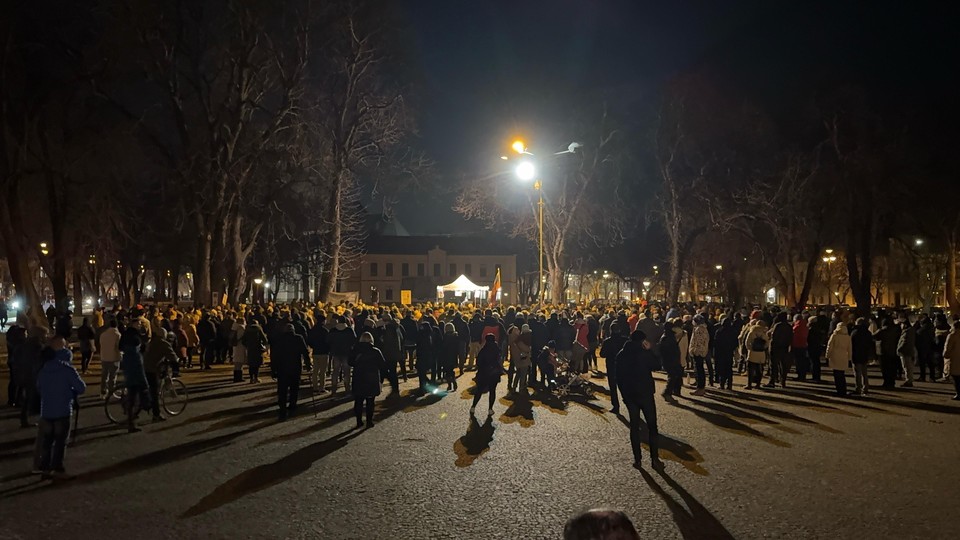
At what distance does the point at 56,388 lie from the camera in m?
8.47

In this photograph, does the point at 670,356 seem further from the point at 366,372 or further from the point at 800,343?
the point at 366,372

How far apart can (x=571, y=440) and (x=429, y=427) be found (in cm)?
244

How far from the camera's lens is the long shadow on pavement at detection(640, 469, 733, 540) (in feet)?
21.4

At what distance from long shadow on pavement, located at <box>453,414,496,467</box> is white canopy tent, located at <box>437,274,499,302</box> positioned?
129ft

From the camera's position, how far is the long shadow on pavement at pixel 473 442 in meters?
9.58

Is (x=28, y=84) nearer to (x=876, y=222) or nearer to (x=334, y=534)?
(x=334, y=534)

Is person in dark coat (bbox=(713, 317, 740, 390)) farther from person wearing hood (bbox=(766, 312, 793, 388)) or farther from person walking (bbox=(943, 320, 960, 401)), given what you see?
person walking (bbox=(943, 320, 960, 401))

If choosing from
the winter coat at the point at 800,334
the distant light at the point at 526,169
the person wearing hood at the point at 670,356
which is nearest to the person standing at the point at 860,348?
the winter coat at the point at 800,334

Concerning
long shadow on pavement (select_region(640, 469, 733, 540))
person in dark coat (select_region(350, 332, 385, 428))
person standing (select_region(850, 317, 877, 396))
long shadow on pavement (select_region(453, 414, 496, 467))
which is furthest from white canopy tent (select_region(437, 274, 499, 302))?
long shadow on pavement (select_region(640, 469, 733, 540))

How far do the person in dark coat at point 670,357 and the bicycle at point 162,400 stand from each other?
28.8 feet

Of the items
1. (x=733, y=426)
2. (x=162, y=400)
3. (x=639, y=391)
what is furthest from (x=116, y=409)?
(x=733, y=426)

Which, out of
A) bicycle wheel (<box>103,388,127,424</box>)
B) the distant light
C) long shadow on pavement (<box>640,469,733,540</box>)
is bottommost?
long shadow on pavement (<box>640,469,733,540</box>)

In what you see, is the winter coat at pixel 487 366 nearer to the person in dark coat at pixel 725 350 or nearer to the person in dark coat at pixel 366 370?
the person in dark coat at pixel 366 370

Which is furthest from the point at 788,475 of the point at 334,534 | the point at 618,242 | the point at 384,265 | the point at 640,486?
the point at 384,265
